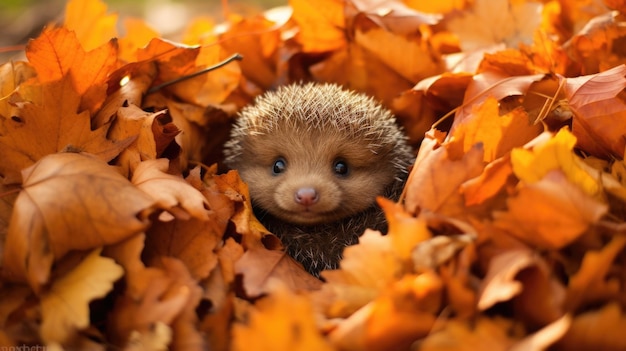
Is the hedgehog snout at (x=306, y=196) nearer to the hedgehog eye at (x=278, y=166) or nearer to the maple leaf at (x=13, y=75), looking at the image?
the hedgehog eye at (x=278, y=166)

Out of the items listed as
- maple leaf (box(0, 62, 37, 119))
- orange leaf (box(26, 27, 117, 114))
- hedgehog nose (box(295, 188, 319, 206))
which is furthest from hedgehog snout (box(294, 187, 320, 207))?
maple leaf (box(0, 62, 37, 119))

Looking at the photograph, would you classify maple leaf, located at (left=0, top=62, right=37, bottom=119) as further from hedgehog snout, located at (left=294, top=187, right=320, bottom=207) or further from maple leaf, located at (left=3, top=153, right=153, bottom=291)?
hedgehog snout, located at (left=294, top=187, right=320, bottom=207)

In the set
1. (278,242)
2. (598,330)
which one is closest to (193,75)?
(278,242)

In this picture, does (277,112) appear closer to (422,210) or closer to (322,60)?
(322,60)

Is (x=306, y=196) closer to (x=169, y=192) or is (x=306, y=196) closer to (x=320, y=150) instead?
(x=320, y=150)

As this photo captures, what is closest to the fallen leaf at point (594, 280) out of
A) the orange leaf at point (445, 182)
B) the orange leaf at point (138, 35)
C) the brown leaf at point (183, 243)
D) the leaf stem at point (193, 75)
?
the orange leaf at point (445, 182)

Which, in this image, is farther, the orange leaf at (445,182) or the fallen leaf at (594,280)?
the orange leaf at (445,182)
